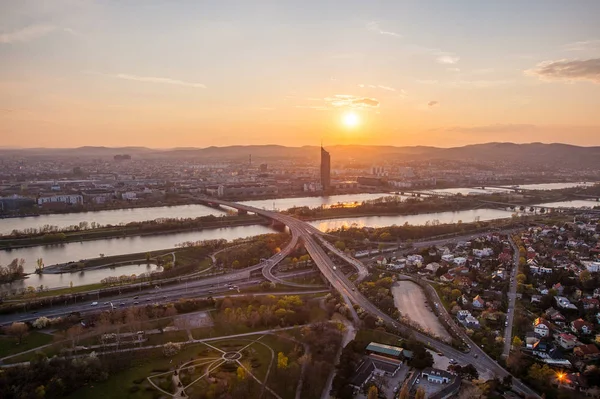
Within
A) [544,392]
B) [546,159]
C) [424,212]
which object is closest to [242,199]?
[424,212]

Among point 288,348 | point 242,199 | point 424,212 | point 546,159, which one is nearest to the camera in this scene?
point 288,348

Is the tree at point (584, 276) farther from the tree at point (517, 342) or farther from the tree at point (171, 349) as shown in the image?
the tree at point (171, 349)

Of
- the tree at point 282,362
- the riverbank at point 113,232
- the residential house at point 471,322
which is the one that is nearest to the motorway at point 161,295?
the residential house at point 471,322

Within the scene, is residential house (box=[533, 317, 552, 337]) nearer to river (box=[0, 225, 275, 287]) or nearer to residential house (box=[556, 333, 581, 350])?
residential house (box=[556, 333, 581, 350])

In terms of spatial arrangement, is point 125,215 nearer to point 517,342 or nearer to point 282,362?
point 282,362

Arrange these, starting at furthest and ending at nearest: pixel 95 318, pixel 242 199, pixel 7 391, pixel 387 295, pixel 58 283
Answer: pixel 242 199
pixel 58 283
pixel 387 295
pixel 95 318
pixel 7 391

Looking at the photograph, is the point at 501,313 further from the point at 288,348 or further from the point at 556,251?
the point at 556,251

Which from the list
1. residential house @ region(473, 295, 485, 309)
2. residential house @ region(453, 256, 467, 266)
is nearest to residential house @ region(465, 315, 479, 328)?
residential house @ region(473, 295, 485, 309)
